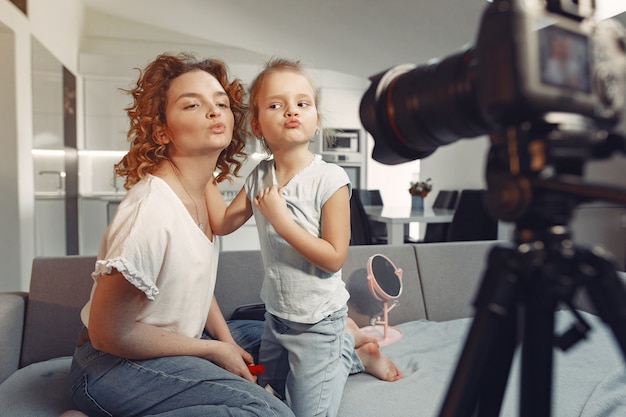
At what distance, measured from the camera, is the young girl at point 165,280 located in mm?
868

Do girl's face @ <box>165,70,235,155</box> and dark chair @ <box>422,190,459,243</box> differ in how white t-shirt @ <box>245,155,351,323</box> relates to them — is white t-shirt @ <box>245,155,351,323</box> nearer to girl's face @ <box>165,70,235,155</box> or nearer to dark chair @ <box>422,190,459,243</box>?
girl's face @ <box>165,70,235,155</box>

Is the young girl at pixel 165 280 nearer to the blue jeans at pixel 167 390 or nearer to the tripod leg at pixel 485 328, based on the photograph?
the blue jeans at pixel 167 390

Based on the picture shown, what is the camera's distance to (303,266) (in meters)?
1.07

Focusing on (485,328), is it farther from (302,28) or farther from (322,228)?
(302,28)

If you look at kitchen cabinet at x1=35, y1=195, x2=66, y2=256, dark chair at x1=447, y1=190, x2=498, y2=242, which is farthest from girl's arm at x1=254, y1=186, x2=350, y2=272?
kitchen cabinet at x1=35, y1=195, x2=66, y2=256

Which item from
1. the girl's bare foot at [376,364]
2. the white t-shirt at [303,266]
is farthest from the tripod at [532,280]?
the girl's bare foot at [376,364]

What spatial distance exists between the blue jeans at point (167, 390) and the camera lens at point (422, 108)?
0.56m

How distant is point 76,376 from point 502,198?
3.00 ft

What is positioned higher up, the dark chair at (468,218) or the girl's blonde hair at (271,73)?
the girl's blonde hair at (271,73)

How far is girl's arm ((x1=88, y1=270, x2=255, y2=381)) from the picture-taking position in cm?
85

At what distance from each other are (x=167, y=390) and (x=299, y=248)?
1.22ft

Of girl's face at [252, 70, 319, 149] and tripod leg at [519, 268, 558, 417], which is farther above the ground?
girl's face at [252, 70, 319, 149]

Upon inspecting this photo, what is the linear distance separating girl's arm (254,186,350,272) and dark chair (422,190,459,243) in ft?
9.12

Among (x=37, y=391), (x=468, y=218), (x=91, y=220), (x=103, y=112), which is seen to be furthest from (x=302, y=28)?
(x=37, y=391)
